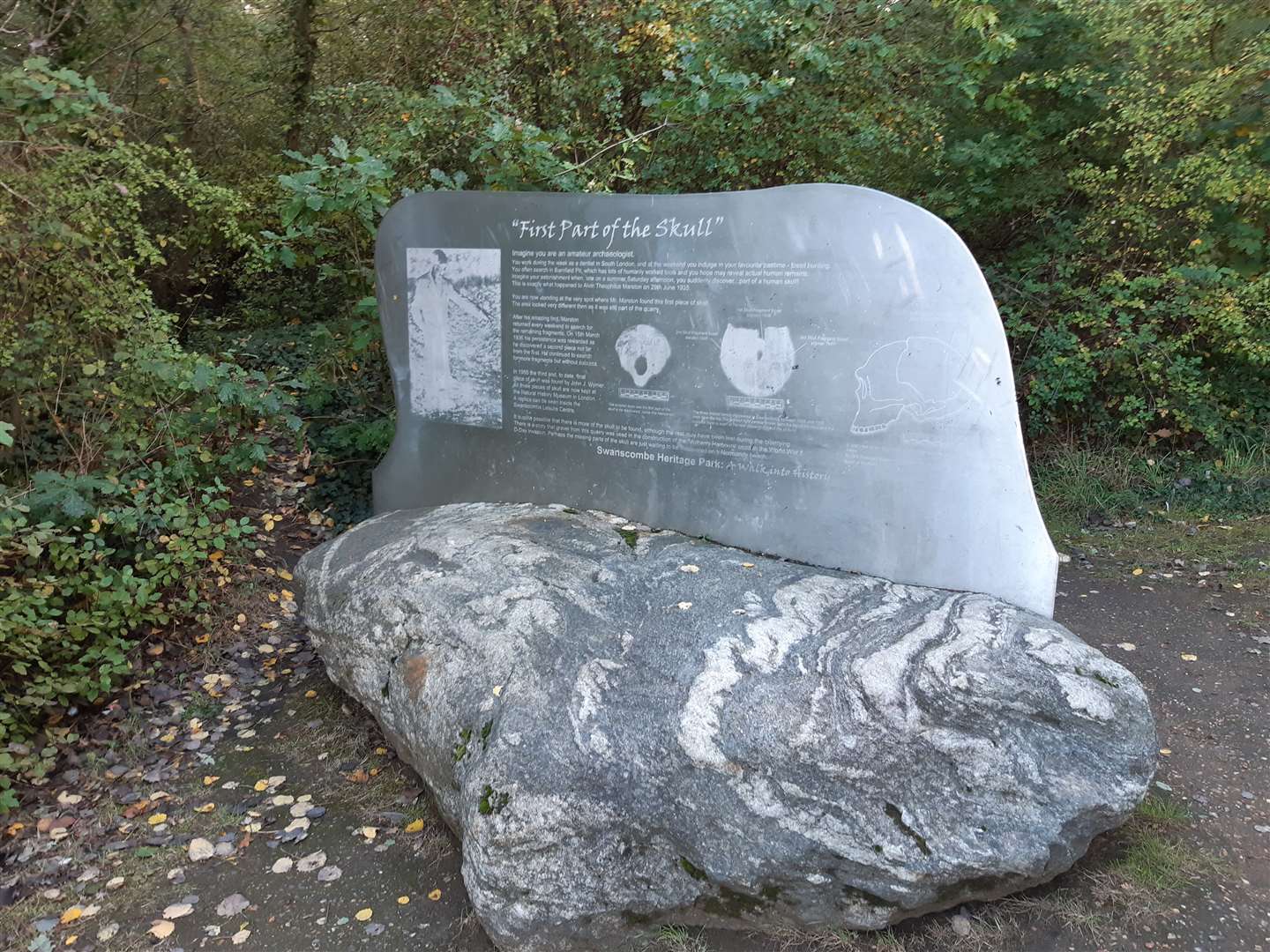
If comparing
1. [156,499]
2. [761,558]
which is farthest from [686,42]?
[156,499]

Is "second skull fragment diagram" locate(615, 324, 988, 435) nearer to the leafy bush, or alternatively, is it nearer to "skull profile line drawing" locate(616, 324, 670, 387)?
"skull profile line drawing" locate(616, 324, 670, 387)

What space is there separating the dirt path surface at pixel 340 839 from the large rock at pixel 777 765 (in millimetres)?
252

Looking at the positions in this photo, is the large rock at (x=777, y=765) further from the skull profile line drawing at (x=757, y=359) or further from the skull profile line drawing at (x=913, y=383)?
the skull profile line drawing at (x=757, y=359)

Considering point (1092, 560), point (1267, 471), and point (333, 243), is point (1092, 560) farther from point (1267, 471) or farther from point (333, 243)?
point (333, 243)

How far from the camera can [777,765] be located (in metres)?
2.65

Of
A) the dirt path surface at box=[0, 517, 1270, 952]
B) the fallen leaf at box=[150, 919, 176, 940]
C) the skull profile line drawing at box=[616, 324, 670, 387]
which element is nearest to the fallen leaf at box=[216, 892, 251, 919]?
A: the dirt path surface at box=[0, 517, 1270, 952]

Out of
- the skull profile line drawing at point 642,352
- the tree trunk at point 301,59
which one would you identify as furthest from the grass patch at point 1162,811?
the tree trunk at point 301,59

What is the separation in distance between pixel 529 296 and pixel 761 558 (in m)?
1.74

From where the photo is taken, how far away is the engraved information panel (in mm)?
3252

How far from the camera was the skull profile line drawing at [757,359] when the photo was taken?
3568 millimetres

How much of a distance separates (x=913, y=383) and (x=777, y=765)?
5.02ft

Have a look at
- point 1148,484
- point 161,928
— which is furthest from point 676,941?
point 1148,484

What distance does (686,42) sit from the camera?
544cm

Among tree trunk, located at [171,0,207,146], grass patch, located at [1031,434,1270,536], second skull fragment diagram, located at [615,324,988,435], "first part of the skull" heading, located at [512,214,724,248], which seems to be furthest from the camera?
tree trunk, located at [171,0,207,146]
